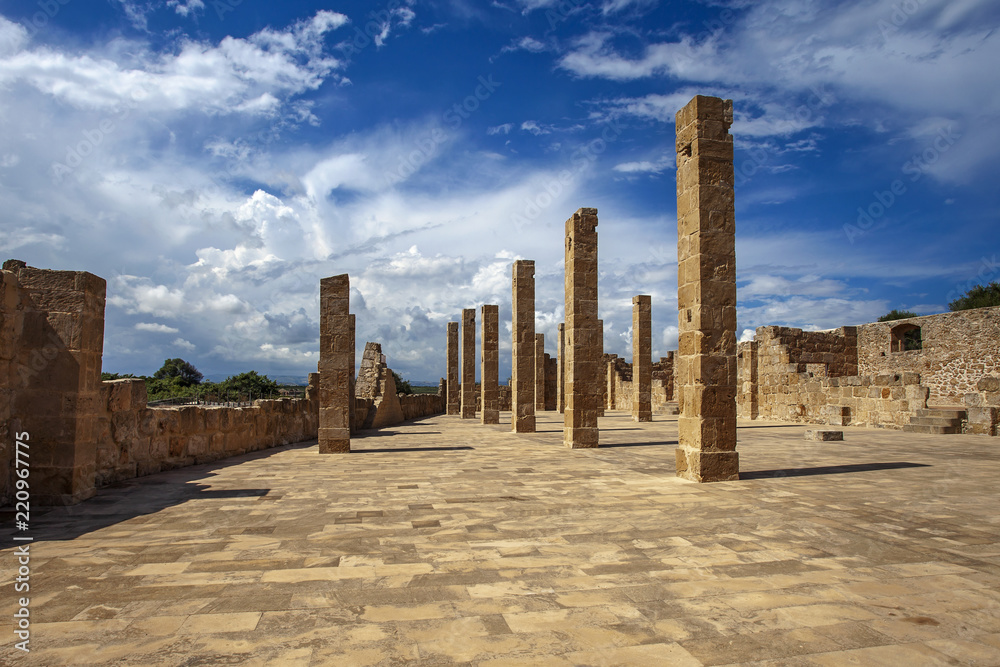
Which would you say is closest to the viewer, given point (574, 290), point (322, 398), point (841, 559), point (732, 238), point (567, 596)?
point (567, 596)

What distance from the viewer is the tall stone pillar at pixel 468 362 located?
81.7ft

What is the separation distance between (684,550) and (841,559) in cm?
105

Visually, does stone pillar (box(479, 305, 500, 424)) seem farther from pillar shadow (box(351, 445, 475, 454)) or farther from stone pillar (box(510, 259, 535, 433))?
pillar shadow (box(351, 445, 475, 454))

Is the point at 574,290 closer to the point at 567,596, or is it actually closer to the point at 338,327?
the point at 338,327

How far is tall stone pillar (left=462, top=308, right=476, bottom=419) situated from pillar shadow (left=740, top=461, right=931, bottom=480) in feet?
57.1

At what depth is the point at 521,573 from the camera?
3.75 m

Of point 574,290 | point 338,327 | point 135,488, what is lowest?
point 135,488

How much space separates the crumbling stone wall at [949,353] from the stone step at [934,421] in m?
5.59

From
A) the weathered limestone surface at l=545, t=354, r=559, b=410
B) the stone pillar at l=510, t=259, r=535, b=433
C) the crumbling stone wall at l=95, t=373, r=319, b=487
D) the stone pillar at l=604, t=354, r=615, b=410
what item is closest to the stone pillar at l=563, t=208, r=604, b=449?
the stone pillar at l=510, t=259, r=535, b=433

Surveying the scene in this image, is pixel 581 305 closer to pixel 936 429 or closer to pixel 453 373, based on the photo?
pixel 936 429

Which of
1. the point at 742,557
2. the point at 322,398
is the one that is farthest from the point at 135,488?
the point at 742,557

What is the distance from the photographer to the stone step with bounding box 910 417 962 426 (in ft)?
48.4

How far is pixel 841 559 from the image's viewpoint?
157 inches

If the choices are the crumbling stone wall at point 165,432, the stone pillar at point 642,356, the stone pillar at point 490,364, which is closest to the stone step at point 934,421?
the stone pillar at point 642,356
